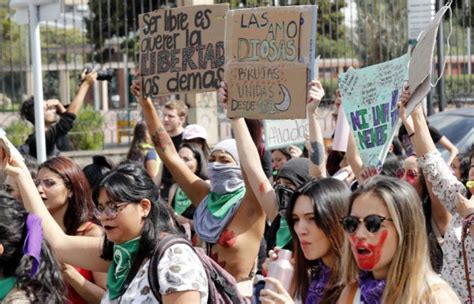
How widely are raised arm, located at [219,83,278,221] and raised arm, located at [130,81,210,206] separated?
1.70 feet

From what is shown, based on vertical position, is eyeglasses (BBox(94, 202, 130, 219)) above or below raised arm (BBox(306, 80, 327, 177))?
below

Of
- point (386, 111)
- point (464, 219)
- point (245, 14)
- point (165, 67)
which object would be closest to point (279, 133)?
point (165, 67)

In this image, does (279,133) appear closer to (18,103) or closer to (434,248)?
(434,248)

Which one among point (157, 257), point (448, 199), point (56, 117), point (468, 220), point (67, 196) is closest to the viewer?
point (157, 257)

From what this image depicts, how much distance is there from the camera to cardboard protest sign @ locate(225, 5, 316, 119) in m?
6.02

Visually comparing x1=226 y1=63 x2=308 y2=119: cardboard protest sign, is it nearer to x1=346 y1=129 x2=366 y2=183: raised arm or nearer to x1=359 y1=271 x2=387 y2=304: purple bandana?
x1=346 y1=129 x2=366 y2=183: raised arm

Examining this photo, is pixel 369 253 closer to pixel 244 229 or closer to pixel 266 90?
pixel 244 229

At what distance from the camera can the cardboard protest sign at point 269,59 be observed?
6.02 metres

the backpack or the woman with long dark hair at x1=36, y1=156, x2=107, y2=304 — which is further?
the woman with long dark hair at x1=36, y1=156, x2=107, y2=304

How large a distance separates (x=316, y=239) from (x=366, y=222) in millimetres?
646

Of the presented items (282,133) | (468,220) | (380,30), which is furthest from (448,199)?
(380,30)

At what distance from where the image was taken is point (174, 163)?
663 cm

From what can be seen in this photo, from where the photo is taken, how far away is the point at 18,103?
46.3ft

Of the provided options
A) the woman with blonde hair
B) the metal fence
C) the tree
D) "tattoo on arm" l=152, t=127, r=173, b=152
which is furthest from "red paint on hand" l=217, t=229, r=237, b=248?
the metal fence
